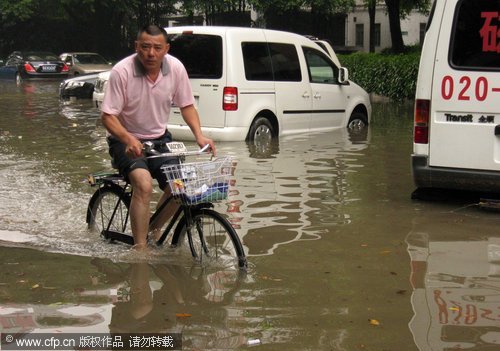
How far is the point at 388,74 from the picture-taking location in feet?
76.7

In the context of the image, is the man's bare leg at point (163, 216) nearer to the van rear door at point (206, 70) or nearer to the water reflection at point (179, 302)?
the water reflection at point (179, 302)

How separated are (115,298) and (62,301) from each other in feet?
1.17

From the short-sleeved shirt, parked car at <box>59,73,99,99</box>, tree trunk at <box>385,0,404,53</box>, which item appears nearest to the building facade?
tree trunk at <box>385,0,404,53</box>

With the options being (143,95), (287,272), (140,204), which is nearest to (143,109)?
(143,95)

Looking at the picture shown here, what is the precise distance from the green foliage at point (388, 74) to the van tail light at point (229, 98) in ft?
36.0

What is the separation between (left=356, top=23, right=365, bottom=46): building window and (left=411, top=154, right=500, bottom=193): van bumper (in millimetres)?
44397

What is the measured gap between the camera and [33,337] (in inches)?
184

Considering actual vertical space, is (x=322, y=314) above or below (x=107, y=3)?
below

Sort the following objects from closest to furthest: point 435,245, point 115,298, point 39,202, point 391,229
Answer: point 115,298 → point 435,245 → point 391,229 → point 39,202

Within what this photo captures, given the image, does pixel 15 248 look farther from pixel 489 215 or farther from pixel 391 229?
pixel 489 215

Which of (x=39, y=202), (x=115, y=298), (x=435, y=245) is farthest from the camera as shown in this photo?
(x=39, y=202)

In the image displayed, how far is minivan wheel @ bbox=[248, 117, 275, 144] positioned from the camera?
12.8 m

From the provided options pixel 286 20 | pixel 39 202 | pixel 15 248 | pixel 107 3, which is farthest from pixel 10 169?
pixel 286 20

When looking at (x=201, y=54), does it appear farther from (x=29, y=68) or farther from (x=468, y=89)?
(x=29, y=68)
